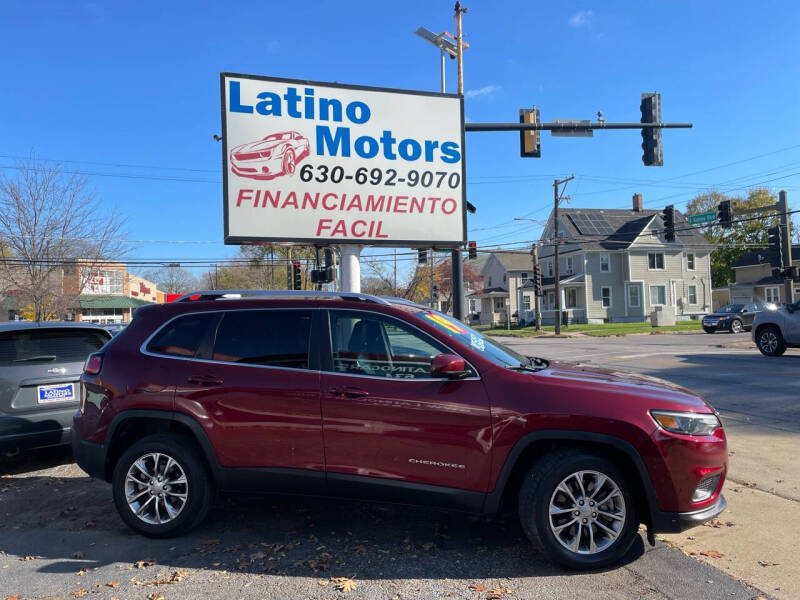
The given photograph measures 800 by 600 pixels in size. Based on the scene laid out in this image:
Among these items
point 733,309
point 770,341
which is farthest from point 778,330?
point 733,309

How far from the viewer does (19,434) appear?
229 inches

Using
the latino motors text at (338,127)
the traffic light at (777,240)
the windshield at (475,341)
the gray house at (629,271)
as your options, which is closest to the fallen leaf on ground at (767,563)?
the windshield at (475,341)

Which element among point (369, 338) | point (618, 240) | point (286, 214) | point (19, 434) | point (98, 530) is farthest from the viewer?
point (618, 240)

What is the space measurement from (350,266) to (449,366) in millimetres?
8098

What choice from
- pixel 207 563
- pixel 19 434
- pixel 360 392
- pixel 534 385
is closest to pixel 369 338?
pixel 360 392

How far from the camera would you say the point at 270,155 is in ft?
35.6

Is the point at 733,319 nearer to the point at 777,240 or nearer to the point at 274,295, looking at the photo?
the point at 777,240

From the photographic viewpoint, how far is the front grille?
144 inches

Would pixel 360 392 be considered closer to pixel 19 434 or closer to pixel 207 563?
pixel 207 563

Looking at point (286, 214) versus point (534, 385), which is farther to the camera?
point (286, 214)

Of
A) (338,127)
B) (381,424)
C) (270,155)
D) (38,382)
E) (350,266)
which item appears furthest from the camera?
(350,266)

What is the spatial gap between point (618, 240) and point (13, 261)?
40.8 meters

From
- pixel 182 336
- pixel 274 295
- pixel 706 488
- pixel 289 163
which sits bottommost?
pixel 706 488

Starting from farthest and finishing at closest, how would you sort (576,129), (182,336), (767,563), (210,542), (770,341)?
(770,341) → (576,129) → (182,336) → (210,542) → (767,563)
